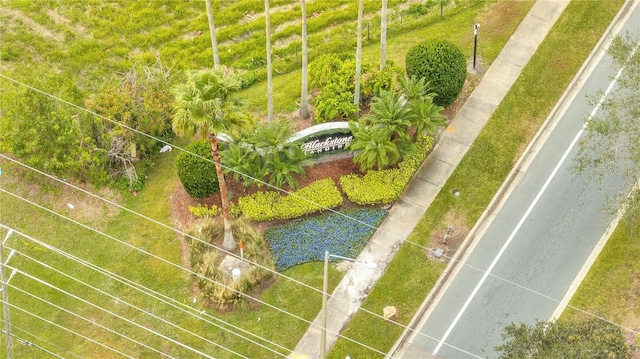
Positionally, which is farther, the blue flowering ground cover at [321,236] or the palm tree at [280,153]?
the palm tree at [280,153]

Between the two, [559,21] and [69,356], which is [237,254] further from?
[559,21]

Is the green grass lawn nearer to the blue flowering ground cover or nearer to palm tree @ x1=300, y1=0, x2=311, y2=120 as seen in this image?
the blue flowering ground cover

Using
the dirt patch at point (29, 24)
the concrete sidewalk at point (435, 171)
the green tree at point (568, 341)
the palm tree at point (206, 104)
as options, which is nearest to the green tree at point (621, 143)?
the concrete sidewalk at point (435, 171)

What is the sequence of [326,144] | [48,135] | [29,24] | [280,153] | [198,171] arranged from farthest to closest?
[29,24] < [326,144] < [48,135] < [280,153] < [198,171]

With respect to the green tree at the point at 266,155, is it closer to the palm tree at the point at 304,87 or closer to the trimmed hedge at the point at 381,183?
the trimmed hedge at the point at 381,183

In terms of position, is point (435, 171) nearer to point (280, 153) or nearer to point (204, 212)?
point (280, 153)

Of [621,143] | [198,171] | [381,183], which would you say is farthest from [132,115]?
[621,143]
